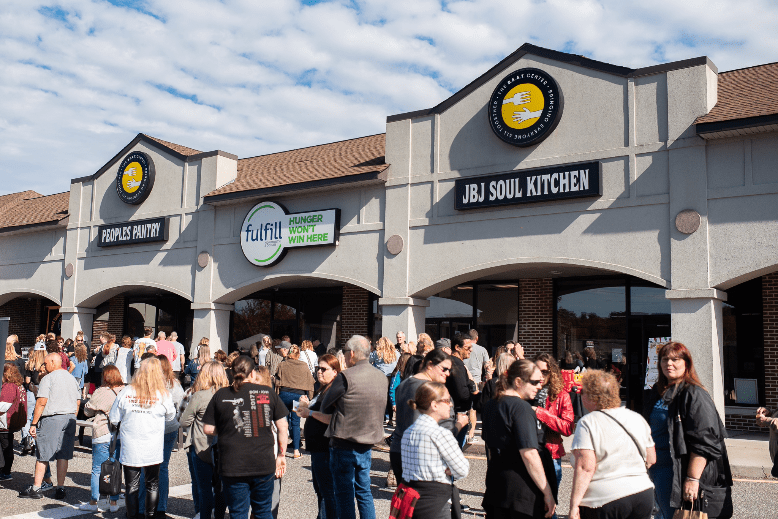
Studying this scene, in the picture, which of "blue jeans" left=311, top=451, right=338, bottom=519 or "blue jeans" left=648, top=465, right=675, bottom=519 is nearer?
"blue jeans" left=648, top=465, right=675, bottom=519

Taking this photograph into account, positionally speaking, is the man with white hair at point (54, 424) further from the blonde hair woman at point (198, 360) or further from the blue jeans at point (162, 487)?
the blonde hair woman at point (198, 360)

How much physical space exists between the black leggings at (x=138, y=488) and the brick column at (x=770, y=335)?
12.3m

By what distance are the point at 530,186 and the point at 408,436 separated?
10.4m

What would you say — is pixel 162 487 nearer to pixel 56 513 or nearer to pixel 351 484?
pixel 56 513

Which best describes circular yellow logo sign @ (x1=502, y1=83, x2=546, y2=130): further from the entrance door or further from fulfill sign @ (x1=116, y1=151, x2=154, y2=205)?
fulfill sign @ (x1=116, y1=151, x2=154, y2=205)

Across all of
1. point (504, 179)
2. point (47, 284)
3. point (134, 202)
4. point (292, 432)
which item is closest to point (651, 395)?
point (292, 432)

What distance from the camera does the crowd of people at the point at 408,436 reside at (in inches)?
187

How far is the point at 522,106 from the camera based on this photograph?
1499cm

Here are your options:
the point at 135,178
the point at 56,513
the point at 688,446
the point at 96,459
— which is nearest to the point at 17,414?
the point at 96,459

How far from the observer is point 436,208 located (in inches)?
631

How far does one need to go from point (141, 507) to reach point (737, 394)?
12253 mm

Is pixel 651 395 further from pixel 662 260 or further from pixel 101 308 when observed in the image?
pixel 101 308

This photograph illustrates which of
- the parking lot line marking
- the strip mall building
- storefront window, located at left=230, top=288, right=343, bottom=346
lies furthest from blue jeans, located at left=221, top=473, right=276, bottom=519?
storefront window, located at left=230, top=288, right=343, bottom=346

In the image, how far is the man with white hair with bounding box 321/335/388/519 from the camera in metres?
6.26
